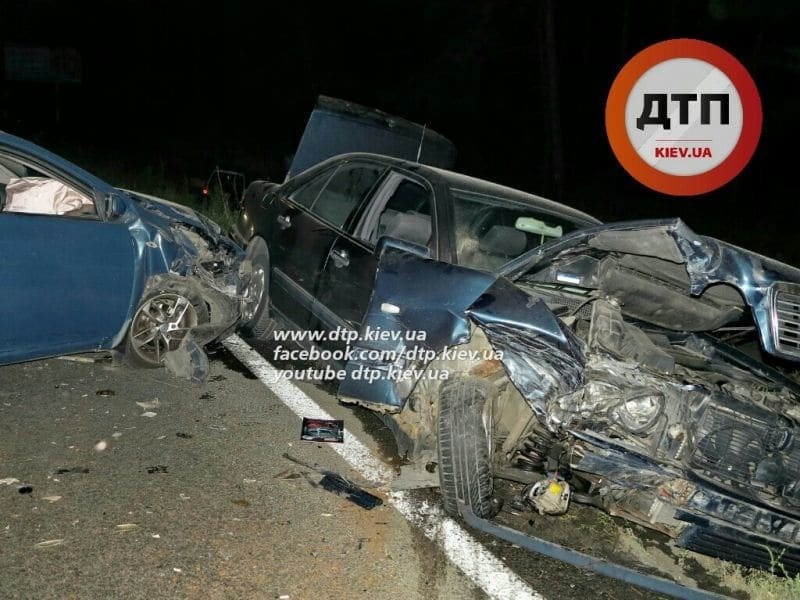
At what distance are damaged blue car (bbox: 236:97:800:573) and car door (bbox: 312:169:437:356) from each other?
17 millimetres

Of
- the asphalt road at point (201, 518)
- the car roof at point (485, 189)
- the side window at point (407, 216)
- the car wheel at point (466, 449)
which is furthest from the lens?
the car roof at point (485, 189)

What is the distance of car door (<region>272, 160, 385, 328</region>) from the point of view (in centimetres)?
555

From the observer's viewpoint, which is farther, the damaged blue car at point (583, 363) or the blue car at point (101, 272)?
the blue car at point (101, 272)

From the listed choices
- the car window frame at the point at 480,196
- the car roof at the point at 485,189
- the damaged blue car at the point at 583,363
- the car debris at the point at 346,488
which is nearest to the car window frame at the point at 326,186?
the car roof at the point at 485,189

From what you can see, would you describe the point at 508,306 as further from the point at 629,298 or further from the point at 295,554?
the point at 295,554

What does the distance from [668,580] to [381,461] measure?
165 centimetres

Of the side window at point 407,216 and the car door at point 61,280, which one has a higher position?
the side window at point 407,216

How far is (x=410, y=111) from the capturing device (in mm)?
28109

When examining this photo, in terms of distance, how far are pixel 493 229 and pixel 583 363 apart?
1.40 meters

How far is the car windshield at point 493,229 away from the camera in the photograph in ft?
15.8

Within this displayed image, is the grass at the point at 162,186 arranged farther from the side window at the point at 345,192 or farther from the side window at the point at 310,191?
the side window at the point at 345,192

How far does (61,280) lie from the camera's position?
4.95 metres

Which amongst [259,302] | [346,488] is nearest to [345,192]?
[259,302]

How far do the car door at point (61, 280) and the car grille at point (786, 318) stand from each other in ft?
12.1
